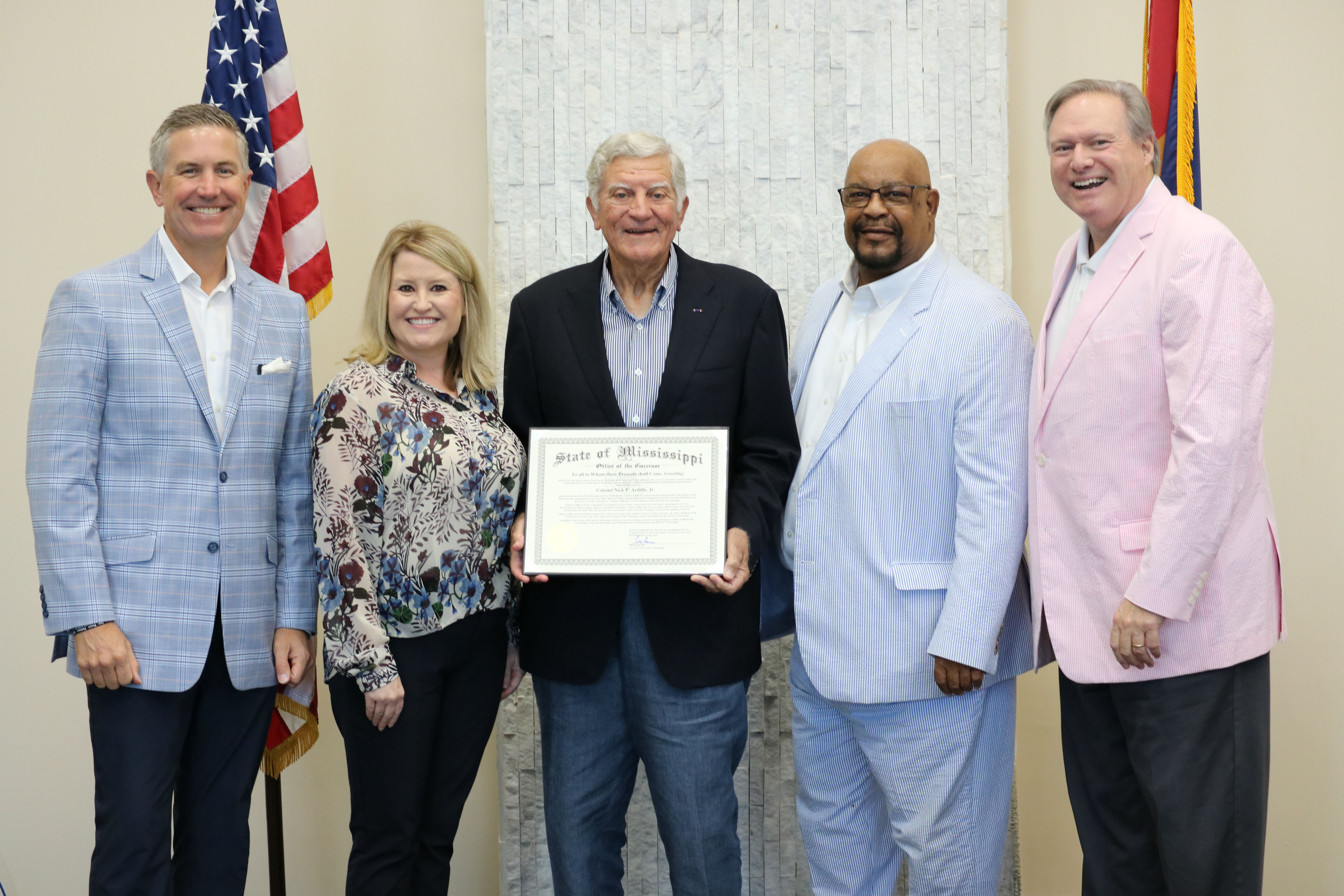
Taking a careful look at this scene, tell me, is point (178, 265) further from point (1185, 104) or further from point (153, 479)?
point (1185, 104)

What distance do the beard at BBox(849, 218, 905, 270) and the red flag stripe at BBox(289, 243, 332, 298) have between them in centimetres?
144

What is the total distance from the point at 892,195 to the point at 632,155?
567mm

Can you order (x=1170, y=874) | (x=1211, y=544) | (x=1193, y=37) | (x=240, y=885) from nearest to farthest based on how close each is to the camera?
(x=1211, y=544)
(x=1170, y=874)
(x=240, y=885)
(x=1193, y=37)

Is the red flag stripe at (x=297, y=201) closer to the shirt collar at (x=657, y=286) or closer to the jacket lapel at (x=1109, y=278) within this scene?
the shirt collar at (x=657, y=286)

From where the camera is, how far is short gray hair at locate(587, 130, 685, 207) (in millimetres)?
2205

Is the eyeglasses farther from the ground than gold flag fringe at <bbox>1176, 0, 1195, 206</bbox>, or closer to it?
closer to it

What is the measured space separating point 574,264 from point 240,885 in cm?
183

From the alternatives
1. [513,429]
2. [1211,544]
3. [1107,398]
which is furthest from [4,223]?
[1211,544]

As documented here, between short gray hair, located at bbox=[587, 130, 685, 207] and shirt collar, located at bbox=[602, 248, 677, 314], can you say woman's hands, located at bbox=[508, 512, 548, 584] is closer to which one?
shirt collar, located at bbox=[602, 248, 677, 314]

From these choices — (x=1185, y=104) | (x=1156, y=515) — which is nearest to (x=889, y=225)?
(x=1156, y=515)

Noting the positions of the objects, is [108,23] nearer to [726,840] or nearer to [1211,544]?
[726,840]

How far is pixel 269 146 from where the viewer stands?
107 inches

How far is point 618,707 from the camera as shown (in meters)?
2.23

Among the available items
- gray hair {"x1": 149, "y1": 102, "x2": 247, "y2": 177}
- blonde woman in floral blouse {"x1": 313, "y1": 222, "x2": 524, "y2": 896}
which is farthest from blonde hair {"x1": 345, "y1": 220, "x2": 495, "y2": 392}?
gray hair {"x1": 149, "y1": 102, "x2": 247, "y2": 177}
